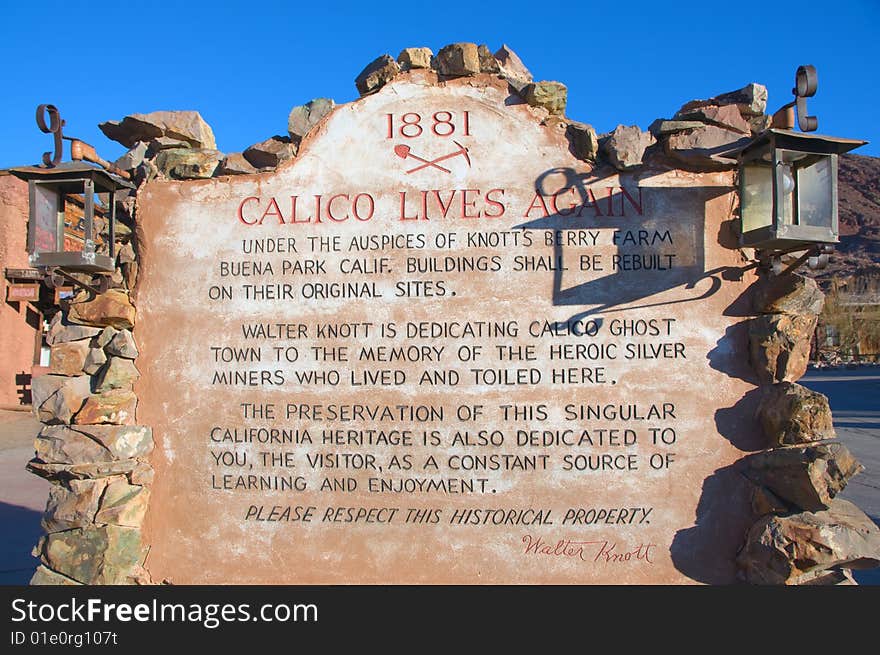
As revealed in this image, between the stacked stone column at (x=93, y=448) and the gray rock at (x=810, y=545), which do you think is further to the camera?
the stacked stone column at (x=93, y=448)

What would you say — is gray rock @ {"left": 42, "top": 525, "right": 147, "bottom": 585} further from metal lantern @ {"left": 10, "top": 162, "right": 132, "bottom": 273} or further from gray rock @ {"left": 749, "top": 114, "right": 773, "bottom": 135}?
gray rock @ {"left": 749, "top": 114, "right": 773, "bottom": 135}

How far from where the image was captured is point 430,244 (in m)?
3.95

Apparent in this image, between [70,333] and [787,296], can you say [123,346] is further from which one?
[787,296]

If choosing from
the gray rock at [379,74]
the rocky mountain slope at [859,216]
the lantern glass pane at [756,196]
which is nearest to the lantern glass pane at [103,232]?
the gray rock at [379,74]

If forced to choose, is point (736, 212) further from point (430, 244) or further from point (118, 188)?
point (118, 188)

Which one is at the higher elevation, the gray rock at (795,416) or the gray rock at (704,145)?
the gray rock at (704,145)

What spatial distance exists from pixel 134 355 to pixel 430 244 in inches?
74.5

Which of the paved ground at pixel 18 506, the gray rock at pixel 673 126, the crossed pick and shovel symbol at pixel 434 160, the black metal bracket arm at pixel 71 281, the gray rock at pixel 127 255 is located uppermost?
the gray rock at pixel 673 126

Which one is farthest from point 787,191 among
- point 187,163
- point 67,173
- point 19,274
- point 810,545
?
point 19,274

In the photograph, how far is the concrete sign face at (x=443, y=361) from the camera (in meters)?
3.72

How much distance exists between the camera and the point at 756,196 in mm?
3605

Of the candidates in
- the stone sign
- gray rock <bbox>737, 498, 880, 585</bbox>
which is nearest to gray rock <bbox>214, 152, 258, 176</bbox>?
the stone sign

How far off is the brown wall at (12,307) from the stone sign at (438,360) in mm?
12043

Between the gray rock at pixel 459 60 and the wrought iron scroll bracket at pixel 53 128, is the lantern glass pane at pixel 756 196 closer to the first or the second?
the gray rock at pixel 459 60
